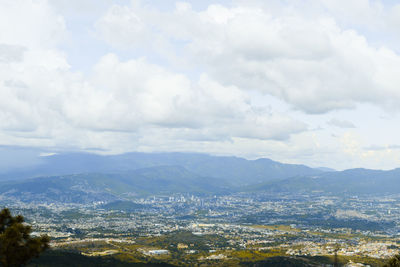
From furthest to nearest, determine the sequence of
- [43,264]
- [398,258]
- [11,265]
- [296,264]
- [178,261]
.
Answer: [178,261] → [296,264] → [43,264] → [398,258] → [11,265]

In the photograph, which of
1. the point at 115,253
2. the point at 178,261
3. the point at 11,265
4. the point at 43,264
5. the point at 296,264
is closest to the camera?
the point at 11,265

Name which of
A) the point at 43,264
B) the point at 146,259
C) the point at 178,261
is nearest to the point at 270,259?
the point at 178,261

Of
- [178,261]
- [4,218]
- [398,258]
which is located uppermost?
[4,218]

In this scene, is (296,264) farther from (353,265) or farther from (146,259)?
(146,259)

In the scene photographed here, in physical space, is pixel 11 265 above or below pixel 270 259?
above

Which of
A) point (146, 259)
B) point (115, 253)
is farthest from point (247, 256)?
point (115, 253)

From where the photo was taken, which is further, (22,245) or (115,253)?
(115,253)

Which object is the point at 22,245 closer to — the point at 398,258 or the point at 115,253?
the point at 398,258
